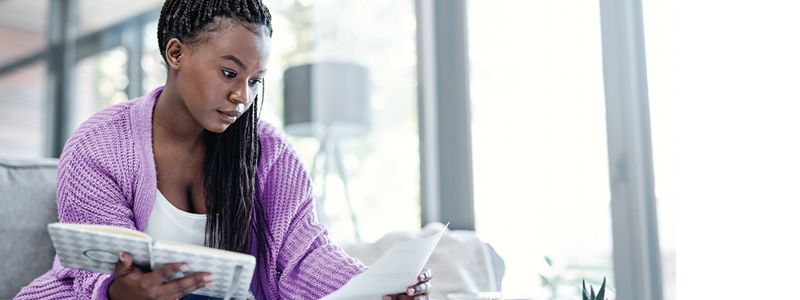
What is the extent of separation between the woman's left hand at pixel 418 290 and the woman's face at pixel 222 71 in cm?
40

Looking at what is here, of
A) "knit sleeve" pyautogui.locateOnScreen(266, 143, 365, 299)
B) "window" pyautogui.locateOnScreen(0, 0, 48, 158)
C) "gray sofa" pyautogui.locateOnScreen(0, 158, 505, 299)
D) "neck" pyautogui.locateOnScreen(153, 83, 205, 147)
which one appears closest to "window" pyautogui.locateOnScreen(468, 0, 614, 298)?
"gray sofa" pyautogui.locateOnScreen(0, 158, 505, 299)

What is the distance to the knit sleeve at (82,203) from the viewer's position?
1202mm

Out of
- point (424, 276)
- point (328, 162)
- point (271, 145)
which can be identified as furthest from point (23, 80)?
point (424, 276)

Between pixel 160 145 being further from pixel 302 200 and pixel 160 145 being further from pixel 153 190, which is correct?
pixel 302 200

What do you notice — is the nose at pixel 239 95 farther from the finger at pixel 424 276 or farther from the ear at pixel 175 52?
the finger at pixel 424 276

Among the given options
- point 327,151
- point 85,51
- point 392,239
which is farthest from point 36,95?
point 392,239

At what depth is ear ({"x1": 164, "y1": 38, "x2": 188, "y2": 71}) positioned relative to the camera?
1261mm

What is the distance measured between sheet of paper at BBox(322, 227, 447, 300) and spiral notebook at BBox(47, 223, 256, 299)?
15cm

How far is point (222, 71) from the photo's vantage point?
121cm

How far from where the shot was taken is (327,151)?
Answer: 304cm

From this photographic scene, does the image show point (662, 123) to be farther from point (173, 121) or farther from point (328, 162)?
point (328, 162)

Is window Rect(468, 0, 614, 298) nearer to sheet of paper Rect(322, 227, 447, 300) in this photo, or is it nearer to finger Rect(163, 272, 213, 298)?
sheet of paper Rect(322, 227, 447, 300)

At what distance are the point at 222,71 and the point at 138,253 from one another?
0.37 m

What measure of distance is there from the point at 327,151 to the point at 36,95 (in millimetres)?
2226
